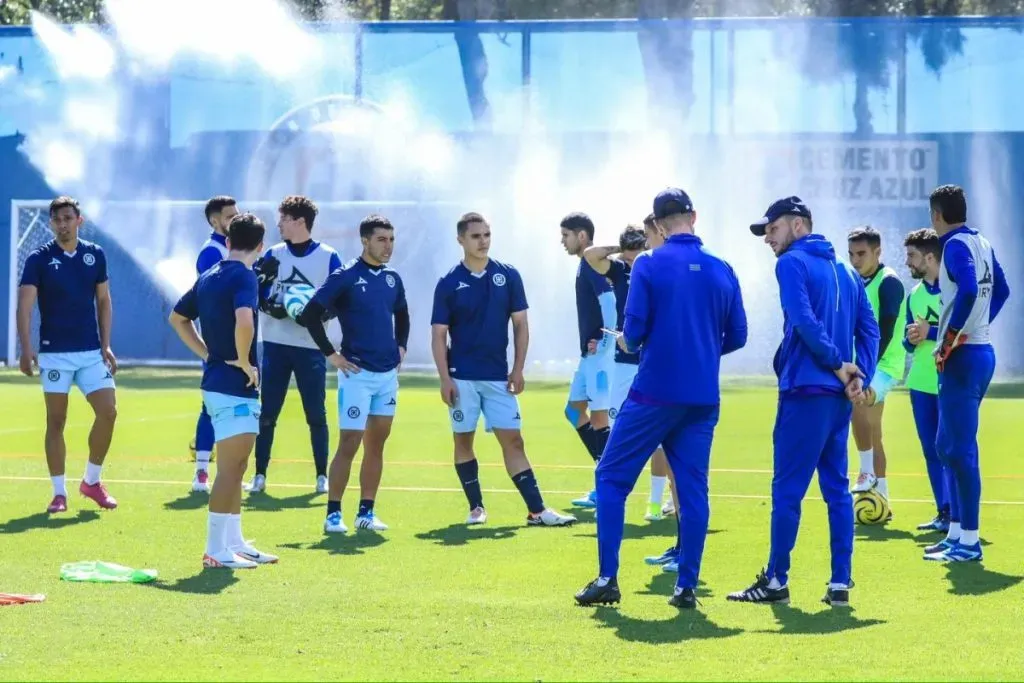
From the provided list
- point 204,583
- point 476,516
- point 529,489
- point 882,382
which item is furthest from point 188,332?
point 882,382

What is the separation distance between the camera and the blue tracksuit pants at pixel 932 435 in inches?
423

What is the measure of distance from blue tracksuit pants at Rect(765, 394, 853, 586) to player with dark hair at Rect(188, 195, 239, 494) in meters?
5.45

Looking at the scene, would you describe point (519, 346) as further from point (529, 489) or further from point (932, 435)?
point (932, 435)

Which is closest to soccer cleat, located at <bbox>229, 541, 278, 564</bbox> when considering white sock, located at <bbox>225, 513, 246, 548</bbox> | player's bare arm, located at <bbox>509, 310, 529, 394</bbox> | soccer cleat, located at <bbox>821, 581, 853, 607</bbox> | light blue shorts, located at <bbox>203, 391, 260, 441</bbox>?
white sock, located at <bbox>225, 513, 246, 548</bbox>

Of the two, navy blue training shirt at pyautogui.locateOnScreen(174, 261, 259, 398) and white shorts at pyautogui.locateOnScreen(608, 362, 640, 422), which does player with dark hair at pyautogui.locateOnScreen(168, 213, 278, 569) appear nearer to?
navy blue training shirt at pyautogui.locateOnScreen(174, 261, 259, 398)

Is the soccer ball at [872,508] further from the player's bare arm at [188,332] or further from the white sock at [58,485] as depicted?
the white sock at [58,485]

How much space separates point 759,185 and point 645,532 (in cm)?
2401

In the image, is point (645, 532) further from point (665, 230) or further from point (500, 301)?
point (665, 230)

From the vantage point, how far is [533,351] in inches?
1320

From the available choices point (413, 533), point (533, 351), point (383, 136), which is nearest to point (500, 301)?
point (413, 533)

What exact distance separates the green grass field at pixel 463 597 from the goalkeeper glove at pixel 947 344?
121cm

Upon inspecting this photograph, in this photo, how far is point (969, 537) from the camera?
9547 millimetres

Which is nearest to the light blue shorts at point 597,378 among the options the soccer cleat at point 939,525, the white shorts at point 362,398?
the white shorts at point 362,398

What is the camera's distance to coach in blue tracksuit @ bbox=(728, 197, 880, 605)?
25.9 feet
